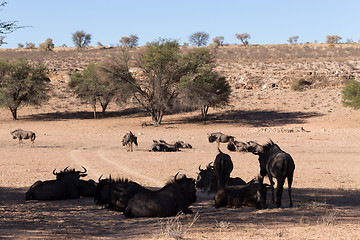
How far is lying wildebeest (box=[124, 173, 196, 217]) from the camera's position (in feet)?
26.8

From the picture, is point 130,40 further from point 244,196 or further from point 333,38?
point 244,196

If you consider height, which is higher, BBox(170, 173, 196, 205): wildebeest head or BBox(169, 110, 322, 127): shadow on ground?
BBox(169, 110, 322, 127): shadow on ground

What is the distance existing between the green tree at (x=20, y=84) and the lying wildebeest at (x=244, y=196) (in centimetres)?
3913

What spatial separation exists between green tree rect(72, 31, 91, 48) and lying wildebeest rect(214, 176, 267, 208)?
106190 mm

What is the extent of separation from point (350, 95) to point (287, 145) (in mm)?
20256

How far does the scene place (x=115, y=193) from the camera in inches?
365

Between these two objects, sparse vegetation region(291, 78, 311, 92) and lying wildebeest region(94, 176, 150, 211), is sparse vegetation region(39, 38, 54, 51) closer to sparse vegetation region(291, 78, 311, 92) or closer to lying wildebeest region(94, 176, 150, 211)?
sparse vegetation region(291, 78, 311, 92)

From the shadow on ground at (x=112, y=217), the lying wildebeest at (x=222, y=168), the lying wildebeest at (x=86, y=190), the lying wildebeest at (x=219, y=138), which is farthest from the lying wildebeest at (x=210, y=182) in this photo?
the lying wildebeest at (x=219, y=138)

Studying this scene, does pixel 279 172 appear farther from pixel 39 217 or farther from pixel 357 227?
pixel 39 217

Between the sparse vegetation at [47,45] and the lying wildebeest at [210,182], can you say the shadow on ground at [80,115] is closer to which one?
the lying wildebeest at [210,182]

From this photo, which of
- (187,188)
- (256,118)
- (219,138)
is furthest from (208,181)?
(256,118)

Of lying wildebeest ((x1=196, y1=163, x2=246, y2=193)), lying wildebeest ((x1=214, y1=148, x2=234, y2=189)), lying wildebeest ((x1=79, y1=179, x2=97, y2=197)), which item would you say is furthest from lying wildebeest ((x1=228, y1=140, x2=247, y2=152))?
lying wildebeest ((x1=79, y1=179, x2=97, y2=197))

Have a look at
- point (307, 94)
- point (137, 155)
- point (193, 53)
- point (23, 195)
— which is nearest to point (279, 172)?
point (23, 195)

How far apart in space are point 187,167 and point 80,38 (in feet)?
328
